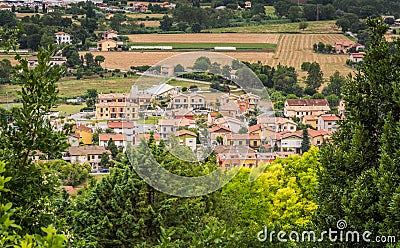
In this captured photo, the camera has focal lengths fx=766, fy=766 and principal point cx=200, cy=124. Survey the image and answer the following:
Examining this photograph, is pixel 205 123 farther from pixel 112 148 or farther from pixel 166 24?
pixel 166 24

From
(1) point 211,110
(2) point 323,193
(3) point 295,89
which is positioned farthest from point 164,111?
(3) point 295,89

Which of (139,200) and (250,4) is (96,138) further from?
(250,4)

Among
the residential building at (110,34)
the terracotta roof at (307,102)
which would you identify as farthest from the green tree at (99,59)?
the terracotta roof at (307,102)

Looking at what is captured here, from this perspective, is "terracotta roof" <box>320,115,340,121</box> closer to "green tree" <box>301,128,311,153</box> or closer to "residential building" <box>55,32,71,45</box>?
"green tree" <box>301,128,311,153</box>

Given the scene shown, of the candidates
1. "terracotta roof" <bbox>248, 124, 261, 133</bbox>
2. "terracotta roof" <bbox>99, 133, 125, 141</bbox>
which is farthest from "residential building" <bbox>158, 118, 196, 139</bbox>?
"terracotta roof" <bbox>99, 133, 125, 141</bbox>

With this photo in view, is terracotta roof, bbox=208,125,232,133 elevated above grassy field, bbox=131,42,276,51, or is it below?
above
